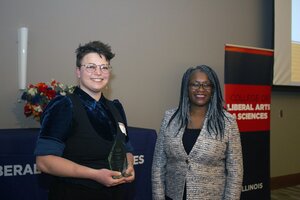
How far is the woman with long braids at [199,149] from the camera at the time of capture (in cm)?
173

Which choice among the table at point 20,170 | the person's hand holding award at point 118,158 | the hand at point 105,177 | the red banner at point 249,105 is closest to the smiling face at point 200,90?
the person's hand holding award at point 118,158

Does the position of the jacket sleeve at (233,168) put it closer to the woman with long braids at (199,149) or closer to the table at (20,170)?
the woman with long braids at (199,149)

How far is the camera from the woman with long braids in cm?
173

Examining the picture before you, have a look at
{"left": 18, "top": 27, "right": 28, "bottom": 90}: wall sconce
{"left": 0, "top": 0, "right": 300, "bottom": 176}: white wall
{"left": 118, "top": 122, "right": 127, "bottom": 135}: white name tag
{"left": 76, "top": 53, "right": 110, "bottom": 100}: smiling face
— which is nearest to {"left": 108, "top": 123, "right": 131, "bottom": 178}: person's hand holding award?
Result: {"left": 118, "top": 122, "right": 127, "bottom": 135}: white name tag

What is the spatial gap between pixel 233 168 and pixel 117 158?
78 cm

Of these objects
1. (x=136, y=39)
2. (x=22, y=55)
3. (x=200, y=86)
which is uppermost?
(x=136, y=39)

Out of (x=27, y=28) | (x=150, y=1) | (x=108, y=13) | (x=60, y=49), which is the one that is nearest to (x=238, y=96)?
(x=150, y=1)

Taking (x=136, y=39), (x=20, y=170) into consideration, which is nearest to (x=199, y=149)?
(x=20, y=170)

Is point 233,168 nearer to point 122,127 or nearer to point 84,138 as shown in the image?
point 122,127

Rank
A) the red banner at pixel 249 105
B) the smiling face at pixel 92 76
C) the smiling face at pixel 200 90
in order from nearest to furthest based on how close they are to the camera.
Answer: the smiling face at pixel 92 76
the smiling face at pixel 200 90
the red banner at pixel 249 105

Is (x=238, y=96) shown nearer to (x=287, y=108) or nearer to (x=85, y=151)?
(x=287, y=108)

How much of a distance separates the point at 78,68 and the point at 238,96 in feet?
7.73

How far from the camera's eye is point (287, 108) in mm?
4324

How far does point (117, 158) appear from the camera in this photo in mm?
1298
